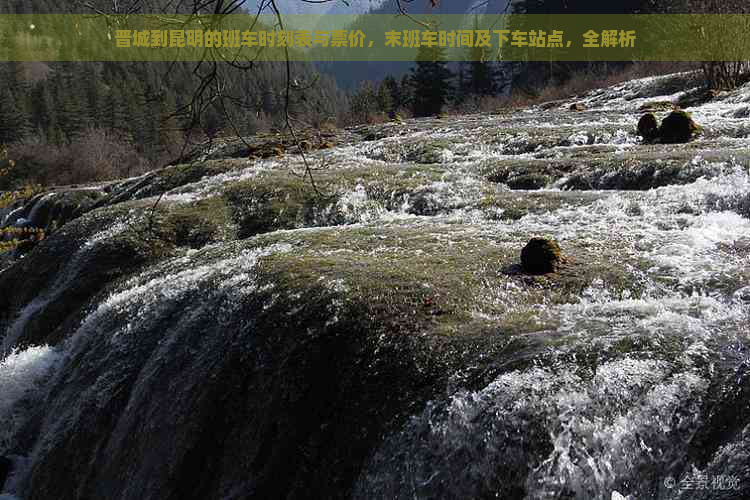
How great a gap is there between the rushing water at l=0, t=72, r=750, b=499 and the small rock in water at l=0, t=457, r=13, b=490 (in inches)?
4.0

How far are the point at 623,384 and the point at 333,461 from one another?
2.70m

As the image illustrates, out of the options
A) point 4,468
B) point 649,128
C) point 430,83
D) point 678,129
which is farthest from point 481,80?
point 4,468

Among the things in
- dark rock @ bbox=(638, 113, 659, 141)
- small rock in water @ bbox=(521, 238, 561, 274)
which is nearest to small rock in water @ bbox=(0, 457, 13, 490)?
small rock in water @ bbox=(521, 238, 561, 274)

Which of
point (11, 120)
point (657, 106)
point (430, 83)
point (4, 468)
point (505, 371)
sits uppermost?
point (430, 83)

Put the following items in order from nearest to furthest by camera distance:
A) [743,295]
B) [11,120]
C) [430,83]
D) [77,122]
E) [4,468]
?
[743,295] → [4,468] → [430,83] → [11,120] → [77,122]

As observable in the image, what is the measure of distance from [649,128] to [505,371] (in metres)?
13.5

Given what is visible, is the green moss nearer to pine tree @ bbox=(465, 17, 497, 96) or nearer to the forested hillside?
the forested hillside

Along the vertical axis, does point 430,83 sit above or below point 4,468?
above

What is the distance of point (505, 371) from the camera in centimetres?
542

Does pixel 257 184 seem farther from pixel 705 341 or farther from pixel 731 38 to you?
pixel 731 38

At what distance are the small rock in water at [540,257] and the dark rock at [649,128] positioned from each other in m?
10.2

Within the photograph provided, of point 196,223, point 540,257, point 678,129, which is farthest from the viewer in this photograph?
point 678,129

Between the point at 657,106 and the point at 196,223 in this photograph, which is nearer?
the point at 196,223

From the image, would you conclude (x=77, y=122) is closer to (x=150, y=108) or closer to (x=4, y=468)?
(x=150, y=108)
